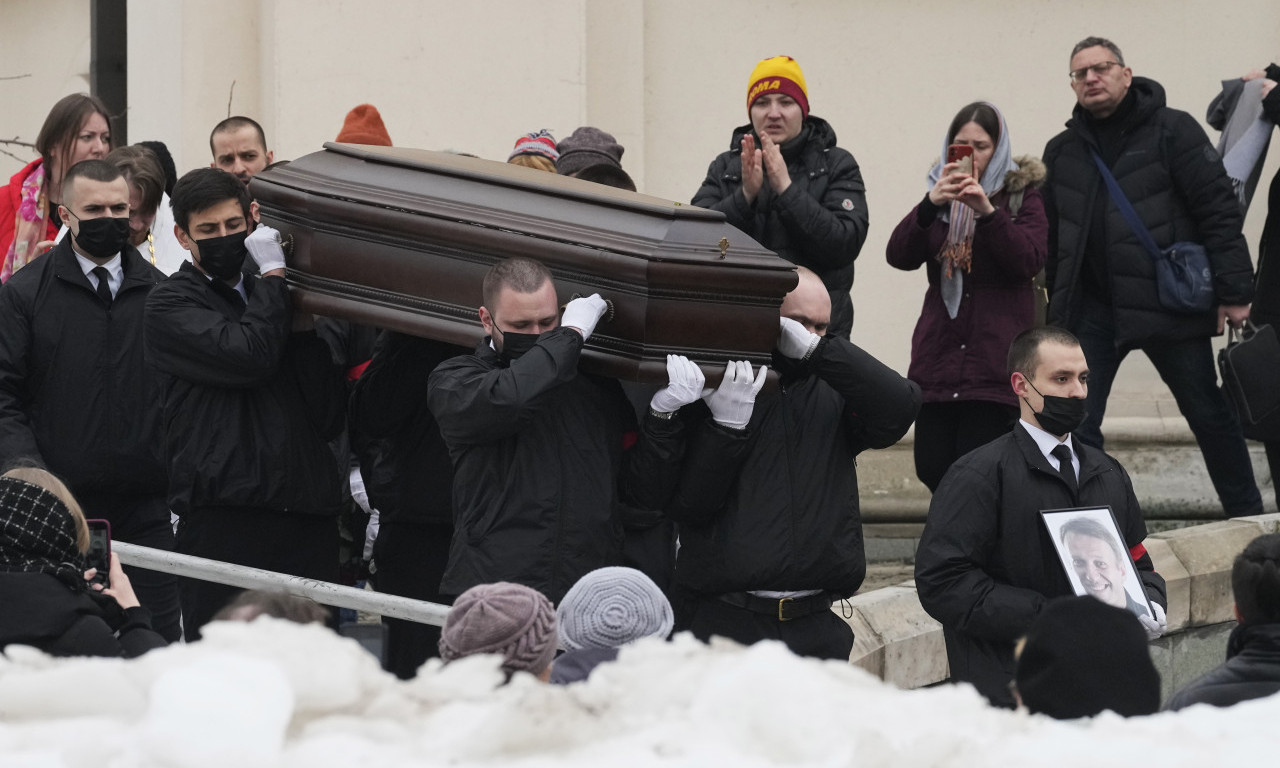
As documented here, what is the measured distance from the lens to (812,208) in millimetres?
5441

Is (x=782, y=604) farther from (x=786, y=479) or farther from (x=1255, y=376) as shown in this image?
(x=1255, y=376)

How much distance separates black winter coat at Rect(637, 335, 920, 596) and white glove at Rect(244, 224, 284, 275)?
1.09 metres

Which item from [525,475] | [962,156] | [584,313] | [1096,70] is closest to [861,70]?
[1096,70]

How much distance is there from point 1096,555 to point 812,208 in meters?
1.63

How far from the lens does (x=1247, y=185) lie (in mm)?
6992

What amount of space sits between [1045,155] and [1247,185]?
90 cm

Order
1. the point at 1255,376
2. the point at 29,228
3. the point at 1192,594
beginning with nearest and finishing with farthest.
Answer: the point at 29,228
the point at 1255,376
the point at 1192,594

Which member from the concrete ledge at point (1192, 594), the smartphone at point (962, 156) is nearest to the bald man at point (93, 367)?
the concrete ledge at point (1192, 594)

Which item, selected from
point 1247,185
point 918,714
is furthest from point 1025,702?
point 1247,185

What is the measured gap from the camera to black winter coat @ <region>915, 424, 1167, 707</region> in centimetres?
436

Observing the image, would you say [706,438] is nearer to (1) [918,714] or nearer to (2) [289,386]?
(2) [289,386]

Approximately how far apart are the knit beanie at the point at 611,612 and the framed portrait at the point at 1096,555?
1232 millimetres

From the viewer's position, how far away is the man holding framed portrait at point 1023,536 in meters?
4.30

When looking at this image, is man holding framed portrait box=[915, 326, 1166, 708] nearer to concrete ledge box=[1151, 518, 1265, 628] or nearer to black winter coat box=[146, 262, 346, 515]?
black winter coat box=[146, 262, 346, 515]
